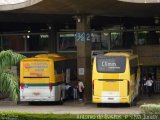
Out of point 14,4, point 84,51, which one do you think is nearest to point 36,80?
point 84,51

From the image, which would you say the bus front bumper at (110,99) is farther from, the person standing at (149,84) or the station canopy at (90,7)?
the person standing at (149,84)

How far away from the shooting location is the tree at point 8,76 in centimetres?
2109

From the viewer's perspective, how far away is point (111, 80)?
30.0 meters

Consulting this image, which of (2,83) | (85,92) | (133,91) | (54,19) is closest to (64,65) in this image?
(85,92)

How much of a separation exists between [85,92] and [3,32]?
50.5 feet

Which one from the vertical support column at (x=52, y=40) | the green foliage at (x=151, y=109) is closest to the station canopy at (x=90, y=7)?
the vertical support column at (x=52, y=40)

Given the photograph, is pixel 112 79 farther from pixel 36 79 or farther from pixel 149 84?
pixel 149 84

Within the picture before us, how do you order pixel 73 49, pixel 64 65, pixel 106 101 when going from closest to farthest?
pixel 106 101 < pixel 64 65 < pixel 73 49

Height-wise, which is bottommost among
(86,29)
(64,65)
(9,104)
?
(9,104)

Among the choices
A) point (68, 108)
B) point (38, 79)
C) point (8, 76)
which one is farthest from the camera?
point (38, 79)

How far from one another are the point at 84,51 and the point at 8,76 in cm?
1322

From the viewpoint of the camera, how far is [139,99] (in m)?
35.2

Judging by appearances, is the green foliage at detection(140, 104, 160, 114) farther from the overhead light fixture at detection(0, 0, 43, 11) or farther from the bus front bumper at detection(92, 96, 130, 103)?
the overhead light fixture at detection(0, 0, 43, 11)

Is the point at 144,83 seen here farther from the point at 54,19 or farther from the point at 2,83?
the point at 2,83
